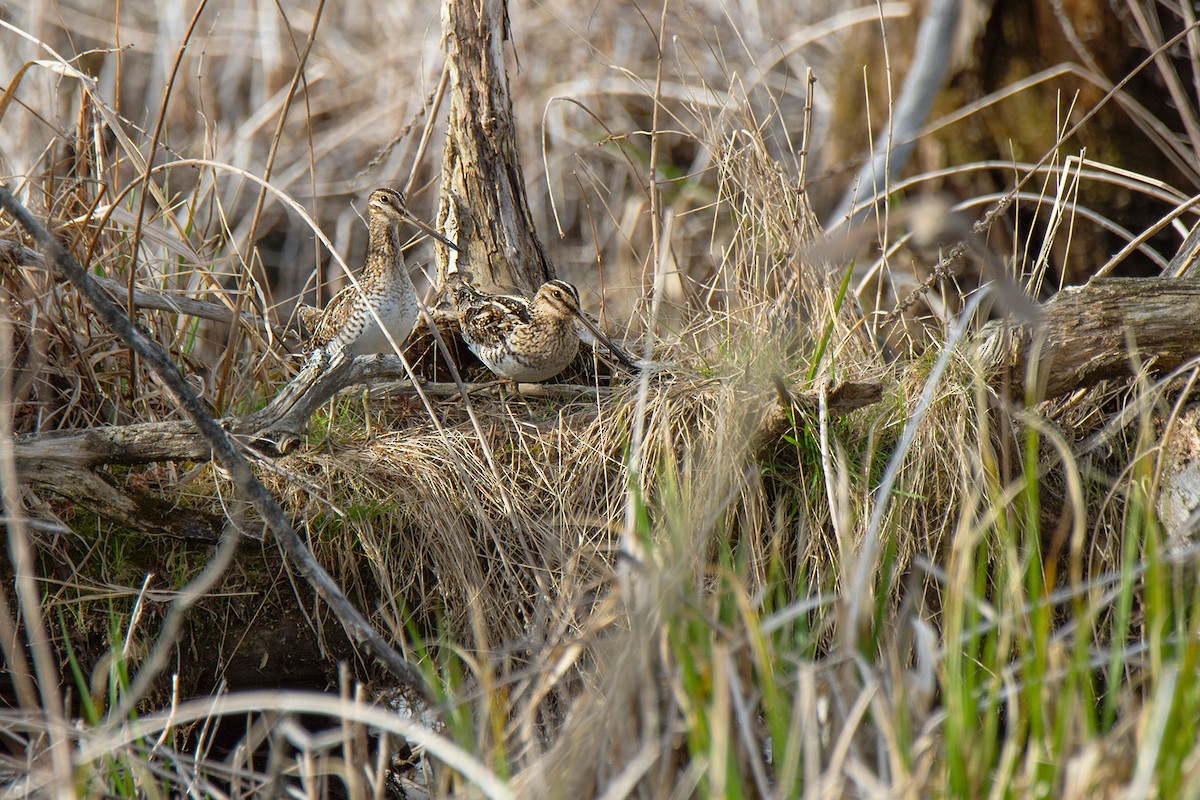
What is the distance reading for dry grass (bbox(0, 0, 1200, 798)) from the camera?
6.78 ft

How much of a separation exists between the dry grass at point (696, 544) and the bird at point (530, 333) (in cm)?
15

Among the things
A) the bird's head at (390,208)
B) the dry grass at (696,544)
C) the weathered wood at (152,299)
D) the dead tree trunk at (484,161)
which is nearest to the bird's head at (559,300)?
the dry grass at (696,544)

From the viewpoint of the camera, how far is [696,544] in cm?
257

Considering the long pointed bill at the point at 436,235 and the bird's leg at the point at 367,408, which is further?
the long pointed bill at the point at 436,235

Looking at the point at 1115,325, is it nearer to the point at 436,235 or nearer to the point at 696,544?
the point at 696,544

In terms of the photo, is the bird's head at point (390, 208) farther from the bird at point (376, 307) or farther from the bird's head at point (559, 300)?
the bird's head at point (559, 300)

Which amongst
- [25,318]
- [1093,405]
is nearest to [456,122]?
[25,318]

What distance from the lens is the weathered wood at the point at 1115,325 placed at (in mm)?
3232

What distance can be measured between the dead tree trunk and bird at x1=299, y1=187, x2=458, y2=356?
5.6 inches

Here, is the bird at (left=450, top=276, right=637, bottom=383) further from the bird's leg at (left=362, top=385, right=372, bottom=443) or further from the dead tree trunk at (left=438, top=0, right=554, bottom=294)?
the bird's leg at (left=362, top=385, right=372, bottom=443)

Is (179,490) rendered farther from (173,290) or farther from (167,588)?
(173,290)

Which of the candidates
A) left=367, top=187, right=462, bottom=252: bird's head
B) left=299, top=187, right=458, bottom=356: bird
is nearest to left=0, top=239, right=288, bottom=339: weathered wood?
left=299, top=187, right=458, bottom=356: bird

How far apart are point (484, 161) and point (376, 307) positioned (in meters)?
0.70

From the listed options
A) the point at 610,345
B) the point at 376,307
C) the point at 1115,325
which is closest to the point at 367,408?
the point at 376,307
